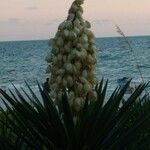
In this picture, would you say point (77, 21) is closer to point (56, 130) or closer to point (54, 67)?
point (54, 67)

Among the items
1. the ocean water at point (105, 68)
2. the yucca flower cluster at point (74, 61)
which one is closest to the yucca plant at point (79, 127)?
the yucca flower cluster at point (74, 61)

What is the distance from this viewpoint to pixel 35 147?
3.94 meters

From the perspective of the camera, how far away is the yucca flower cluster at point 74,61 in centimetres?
385

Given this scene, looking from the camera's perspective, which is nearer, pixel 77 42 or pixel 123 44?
pixel 77 42

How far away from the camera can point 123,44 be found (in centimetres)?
689

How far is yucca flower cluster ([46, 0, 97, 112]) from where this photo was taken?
152 inches

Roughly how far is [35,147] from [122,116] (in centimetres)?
57

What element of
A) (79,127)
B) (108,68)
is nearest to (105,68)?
(108,68)

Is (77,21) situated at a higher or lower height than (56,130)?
higher

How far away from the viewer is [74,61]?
153 inches

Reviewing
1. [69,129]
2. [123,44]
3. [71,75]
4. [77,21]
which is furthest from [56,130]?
[123,44]

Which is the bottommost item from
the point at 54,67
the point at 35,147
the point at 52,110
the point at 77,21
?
the point at 35,147

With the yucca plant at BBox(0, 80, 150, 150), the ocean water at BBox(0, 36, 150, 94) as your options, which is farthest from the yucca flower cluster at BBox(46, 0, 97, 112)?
the ocean water at BBox(0, 36, 150, 94)

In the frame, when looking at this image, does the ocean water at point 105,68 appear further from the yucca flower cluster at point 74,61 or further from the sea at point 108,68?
the yucca flower cluster at point 74,61
